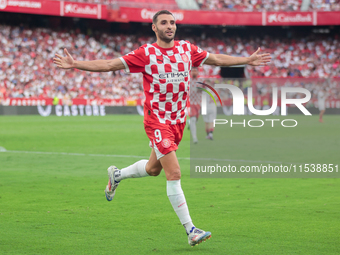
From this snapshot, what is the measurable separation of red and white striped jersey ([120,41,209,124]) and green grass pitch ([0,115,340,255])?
1.25 meters

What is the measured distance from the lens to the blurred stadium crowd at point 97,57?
113 ft

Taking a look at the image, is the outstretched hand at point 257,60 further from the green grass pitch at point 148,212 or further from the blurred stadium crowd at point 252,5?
the blurred stadium crowd at point 252,5

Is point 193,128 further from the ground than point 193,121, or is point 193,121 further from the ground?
point 193,121

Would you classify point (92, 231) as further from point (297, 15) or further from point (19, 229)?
point (297, 15)

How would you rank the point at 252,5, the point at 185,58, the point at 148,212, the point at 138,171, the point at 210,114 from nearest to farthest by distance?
the point at 185,58, the point at 138,171, the point at 148,212, the point at 210,114, the point at 252,5

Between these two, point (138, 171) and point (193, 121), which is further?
point (193, 121)

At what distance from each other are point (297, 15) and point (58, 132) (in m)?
30.9

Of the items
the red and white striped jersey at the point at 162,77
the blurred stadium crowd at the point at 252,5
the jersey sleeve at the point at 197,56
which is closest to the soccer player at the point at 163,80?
the red and white striped jersey at the point at 162,77

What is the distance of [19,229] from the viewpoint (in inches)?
208

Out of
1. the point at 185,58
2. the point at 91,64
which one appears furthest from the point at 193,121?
the point at 91,64

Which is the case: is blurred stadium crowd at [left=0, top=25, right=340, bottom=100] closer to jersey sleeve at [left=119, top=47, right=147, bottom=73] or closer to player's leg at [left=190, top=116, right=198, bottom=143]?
player's leg at [left=190, top=116, right=198, bottom=143]

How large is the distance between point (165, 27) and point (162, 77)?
0.51 meters

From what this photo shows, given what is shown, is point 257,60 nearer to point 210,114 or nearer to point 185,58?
point 185,58

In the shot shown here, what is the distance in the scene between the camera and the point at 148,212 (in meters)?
6.26
